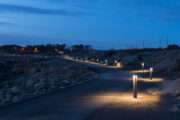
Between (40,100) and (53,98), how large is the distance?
69 centimetres

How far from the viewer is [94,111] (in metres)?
8.41

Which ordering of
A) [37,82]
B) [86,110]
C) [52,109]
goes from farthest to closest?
[37,82] < [52,109] < [86,110]

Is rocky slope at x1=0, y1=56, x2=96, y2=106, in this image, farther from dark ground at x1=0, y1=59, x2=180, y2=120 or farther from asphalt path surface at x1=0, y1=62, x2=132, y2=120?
dark ground at x1=0, y1=59, x2=180, y2=120

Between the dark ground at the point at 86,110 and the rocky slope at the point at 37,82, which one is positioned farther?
the rocky slope at the point at 37,82

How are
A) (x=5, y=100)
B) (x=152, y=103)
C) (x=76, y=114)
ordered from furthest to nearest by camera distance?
(x=5, y=100) < (x=152, y=103) < (x=76, y=114)

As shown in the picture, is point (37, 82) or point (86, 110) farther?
point (37, 82)

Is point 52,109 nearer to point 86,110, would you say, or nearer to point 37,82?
point 86,110

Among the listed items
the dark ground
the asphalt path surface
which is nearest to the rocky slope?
the asphalt path surface

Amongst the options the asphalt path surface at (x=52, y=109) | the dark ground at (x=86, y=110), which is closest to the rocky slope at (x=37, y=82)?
the asphalt path surface at (x=52, y=109)

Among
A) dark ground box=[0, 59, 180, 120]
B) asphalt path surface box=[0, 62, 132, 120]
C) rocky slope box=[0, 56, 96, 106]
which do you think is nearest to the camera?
dark ground box=[0, 59, 180, 120]

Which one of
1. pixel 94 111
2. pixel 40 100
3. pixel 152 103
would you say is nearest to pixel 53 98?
pixel 40 100

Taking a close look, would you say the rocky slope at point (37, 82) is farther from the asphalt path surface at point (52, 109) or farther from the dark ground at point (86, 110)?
the dark ground at point (86, 110)

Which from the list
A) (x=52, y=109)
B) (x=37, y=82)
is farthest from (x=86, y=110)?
(x=37, y=82)

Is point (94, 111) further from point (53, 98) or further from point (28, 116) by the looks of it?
point (53, 98)
